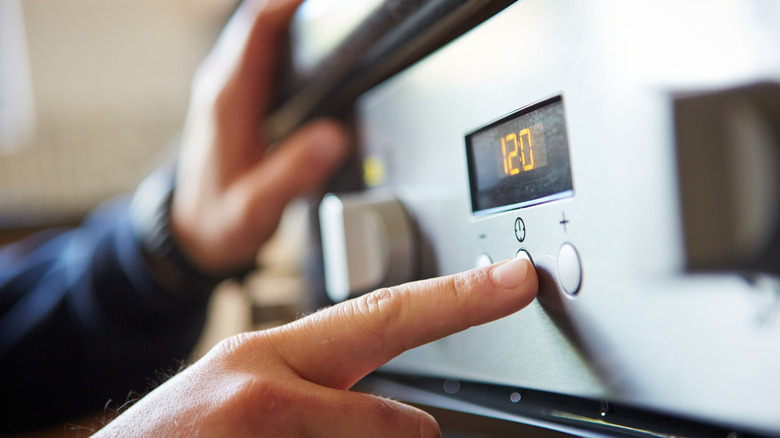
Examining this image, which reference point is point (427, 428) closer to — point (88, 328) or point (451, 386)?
point (451, 386)

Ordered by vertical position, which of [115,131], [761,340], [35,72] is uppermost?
[35,72]

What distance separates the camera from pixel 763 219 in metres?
0.14

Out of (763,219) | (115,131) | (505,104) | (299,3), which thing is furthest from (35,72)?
(763,219)

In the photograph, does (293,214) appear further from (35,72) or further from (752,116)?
(35,72)

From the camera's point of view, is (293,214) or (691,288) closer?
(691,288)

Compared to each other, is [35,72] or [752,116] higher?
[35,72]

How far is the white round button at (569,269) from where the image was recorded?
0.20m

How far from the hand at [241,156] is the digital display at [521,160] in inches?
7.7

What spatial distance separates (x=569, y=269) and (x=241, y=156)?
15.0 inches

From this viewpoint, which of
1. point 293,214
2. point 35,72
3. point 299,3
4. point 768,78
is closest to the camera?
point 768,78

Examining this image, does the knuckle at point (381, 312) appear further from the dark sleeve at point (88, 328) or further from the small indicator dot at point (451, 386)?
the dark sleeve at point (88, 328)

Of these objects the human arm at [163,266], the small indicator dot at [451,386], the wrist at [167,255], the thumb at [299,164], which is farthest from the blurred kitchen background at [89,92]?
the small indicator dot at [451,386]

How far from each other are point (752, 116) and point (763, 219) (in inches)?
1.0

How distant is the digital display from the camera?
0.20 metres
